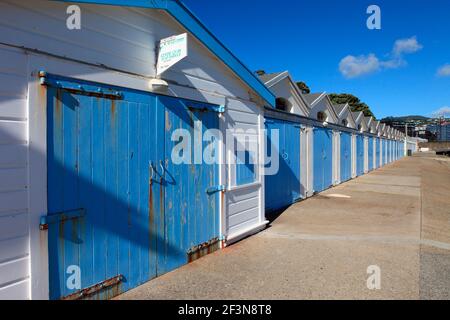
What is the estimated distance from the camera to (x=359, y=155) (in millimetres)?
18328

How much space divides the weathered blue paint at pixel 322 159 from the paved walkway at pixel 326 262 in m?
3.54

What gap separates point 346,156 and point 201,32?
12.8 m

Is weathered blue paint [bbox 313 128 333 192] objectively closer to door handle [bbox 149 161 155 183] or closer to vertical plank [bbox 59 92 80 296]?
door handle [bbox 149 161 155 183]

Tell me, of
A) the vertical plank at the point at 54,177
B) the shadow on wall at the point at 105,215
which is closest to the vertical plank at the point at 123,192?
the shadow on wall at the point at 105,215

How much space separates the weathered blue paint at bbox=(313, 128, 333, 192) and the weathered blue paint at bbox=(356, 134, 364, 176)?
5771 mm

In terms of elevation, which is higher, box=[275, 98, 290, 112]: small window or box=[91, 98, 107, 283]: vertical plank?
box=[275, 98, 290, 112]: small window

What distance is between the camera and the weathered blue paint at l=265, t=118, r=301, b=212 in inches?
320

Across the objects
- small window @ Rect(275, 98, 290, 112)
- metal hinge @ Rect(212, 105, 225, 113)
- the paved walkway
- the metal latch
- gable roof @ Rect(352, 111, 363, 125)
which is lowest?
the paved walkway

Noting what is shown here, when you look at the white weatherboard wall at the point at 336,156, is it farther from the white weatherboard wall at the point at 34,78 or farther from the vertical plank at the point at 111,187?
the vertical plank at the point at 111,187

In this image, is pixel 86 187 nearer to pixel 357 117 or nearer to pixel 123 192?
pixel 123 192

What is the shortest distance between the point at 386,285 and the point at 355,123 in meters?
15.1

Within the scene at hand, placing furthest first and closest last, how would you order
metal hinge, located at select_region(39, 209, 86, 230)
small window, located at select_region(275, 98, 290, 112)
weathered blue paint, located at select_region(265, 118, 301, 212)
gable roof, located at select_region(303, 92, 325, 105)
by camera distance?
gable roof, located at select_region(303, 92, 325, 105)
small window, located at select_region(275, 98, 290, 112)
weathered blue paint, located at select_region(265, 118, 301, 212)
metal hinge, located at select_region(39, 209, 86, 230)

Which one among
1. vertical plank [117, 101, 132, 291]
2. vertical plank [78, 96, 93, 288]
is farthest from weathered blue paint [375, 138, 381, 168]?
vertical plank [78, 96, 93, 288]
